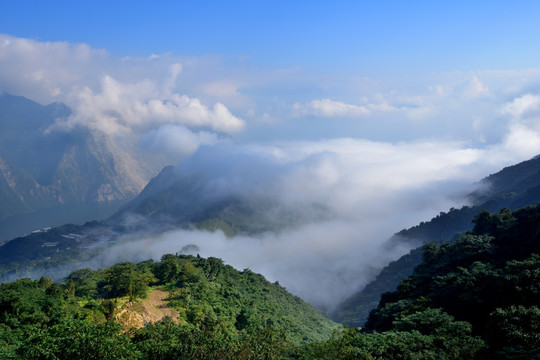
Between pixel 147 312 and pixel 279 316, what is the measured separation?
2980 centimetres

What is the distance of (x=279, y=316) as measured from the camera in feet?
206

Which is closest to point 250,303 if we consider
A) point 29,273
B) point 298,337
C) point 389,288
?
point 298,337

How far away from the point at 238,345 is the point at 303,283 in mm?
152026

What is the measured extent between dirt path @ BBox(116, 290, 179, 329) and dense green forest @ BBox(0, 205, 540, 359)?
0.47m

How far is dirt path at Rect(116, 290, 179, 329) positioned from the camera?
35.7 m

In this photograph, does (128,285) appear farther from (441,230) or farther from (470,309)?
(441,230)

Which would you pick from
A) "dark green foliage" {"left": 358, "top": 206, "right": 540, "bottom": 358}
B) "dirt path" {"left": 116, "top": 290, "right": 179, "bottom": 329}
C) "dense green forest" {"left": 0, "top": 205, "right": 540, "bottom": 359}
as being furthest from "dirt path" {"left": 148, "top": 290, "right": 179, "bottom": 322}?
"dark green foliage" {"left": 358, "top": 206, "right": 540, "bottom": 358}

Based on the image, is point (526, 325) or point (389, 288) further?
point (389, 288)

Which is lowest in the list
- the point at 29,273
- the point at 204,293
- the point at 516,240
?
the point at 516,240

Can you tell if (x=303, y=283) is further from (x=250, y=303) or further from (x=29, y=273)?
(x=29, y=273)

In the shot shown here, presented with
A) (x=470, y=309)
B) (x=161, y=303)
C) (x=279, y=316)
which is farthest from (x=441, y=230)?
(x=161, y=303)

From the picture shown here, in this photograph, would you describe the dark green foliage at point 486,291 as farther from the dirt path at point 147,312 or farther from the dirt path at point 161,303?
the dirt path at point 147,312

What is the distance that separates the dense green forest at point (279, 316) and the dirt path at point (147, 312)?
1.55 ft

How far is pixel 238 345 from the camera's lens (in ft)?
77.0
